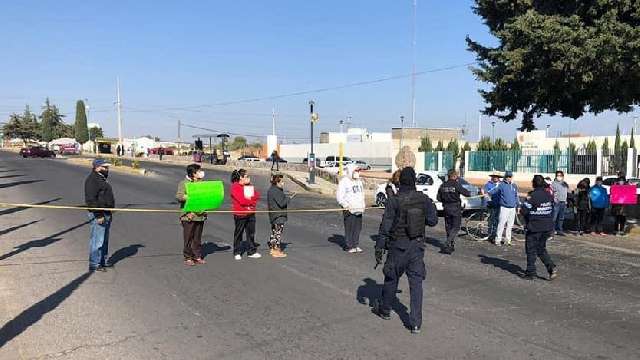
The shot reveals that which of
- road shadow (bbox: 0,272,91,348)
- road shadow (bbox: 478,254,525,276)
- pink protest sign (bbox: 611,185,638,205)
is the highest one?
pink protest sign (bbox: 611,185,638,205)

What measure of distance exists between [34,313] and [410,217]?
449cm

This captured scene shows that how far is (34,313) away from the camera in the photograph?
6445 millimetres

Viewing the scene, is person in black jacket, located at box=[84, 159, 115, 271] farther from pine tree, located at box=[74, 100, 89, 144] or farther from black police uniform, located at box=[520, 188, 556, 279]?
pine tree, located at box=[74, 100, 89, 144]

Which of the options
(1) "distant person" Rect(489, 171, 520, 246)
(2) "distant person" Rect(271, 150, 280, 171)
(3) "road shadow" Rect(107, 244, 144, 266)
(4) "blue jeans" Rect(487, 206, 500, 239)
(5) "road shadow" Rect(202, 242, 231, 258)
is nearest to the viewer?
(3) "road shadow" Rect(107, 244, 144, 266)

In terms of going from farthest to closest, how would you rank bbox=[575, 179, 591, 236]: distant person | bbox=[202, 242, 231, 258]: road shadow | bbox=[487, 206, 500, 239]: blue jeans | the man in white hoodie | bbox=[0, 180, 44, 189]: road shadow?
bbox=[0, 180, 44, 189]: road shadow < bbox=[575, 179, 591, 236]: distant person < bbox=[487, 206, 500, 239]: blue jeans < the man in white hoodie < bbox=[202, 242, 231, 258]: road shadow

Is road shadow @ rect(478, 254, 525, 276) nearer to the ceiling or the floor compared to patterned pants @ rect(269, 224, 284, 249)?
nearer to the floor

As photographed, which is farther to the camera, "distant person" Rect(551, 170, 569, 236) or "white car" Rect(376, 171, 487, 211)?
"white car" Rect(376, 171, 487, 211)

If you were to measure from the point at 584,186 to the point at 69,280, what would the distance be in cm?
1270

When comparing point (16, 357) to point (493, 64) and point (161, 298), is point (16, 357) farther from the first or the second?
point (493, 64)

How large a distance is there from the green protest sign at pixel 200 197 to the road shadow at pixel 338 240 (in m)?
3.22

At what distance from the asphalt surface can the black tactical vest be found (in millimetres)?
1037

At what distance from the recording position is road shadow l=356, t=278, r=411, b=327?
661 centimetres

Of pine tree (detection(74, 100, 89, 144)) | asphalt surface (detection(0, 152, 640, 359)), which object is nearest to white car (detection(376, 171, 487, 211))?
asphalt surface (detection(0, 152, 640, 359))

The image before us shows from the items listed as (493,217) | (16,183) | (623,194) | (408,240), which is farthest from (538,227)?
(16,183)
